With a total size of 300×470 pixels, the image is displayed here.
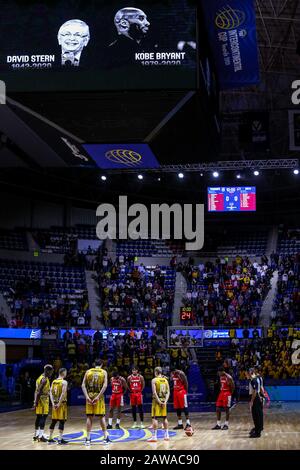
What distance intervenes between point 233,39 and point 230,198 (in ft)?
71.4

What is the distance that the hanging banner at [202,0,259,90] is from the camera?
10.6 m

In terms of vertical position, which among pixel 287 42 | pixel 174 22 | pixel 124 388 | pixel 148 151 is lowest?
pixel 124 388

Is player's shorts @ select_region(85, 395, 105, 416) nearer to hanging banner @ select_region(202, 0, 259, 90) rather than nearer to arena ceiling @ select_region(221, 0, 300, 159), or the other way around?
hanging banner @ select_region(202, 0, 259, 90)

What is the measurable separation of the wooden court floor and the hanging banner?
25.3 ft

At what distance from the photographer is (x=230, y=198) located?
1297 inches

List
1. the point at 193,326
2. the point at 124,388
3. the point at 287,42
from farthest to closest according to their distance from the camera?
the point at 193,326
the point at 287,42
the point at 124,388

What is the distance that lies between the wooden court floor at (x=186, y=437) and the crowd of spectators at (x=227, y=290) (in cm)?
1088

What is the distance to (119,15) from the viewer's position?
30.8 feet

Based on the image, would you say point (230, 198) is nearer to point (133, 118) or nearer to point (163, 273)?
point (163, 273)

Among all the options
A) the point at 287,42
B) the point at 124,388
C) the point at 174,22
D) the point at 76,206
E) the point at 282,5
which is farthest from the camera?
the point at 76,206

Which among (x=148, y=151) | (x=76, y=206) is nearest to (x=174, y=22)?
(x=148, y=151)

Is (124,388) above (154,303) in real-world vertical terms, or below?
below

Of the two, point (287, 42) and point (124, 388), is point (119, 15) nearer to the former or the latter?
point (124, 388)

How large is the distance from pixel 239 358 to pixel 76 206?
56.7 feet
